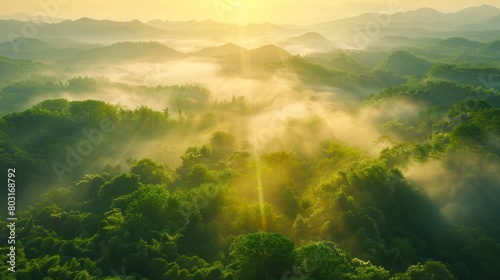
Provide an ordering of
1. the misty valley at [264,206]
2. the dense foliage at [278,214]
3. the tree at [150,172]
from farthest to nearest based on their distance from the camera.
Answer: the tree at [150,172]
the misty valley at [264,206]
the dense foliage at [278,214]

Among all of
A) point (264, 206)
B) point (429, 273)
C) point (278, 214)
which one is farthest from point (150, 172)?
point (429, 273)

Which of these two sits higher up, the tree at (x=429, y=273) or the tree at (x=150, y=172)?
the tree at (x=150, y=172)

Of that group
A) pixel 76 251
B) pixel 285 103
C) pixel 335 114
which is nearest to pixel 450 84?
pixel 335 114

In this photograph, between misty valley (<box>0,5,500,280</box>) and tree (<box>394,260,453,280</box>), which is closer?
tree (<box>394,260,453,280</box>)

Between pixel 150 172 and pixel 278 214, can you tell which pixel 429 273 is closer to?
pixel 278 214

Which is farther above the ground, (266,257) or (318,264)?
(266,257)

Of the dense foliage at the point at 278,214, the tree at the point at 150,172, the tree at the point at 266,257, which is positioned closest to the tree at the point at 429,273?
the dense foliage at the point at 278,214

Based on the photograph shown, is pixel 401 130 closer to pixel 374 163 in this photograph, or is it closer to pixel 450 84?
pixel 374 163

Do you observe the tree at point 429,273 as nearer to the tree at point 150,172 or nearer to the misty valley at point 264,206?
the misty valley at point 264,206

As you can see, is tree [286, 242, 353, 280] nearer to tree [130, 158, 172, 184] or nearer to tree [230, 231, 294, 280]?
tree [230, 231, 294, 280]

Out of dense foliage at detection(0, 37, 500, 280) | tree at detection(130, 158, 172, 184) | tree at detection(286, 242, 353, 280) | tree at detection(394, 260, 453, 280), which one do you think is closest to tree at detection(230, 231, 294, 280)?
dense foliage at detection(0, 37, 500, 280)

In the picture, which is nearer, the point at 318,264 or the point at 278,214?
the point at 318,264
